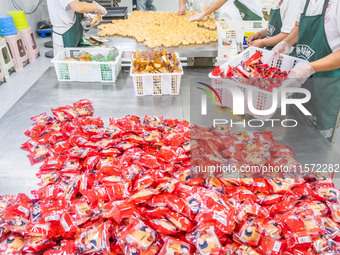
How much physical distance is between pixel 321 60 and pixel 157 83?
146cm

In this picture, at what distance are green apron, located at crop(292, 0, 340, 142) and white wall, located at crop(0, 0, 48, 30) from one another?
5.41 m

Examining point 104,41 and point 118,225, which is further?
point 104,41

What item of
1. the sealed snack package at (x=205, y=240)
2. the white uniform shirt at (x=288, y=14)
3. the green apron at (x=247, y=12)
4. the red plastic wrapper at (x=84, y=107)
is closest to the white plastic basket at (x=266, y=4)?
the green apron at (x=247, y=12)

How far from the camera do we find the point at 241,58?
273 centimetres

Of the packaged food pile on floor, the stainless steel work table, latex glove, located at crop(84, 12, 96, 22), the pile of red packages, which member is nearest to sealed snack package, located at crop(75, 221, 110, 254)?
the packaged food pile on floor

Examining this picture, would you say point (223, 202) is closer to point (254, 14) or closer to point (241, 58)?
point (241, 58)

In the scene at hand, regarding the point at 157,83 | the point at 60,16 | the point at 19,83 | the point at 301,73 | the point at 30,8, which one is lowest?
the point at 19,83

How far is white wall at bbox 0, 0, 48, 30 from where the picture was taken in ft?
18.3

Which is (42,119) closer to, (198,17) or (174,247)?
(174,247)

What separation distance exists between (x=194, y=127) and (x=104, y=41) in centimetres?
229

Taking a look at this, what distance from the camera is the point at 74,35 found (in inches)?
144

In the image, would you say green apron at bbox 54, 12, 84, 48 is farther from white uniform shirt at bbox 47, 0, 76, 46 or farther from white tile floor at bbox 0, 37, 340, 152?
white tile floor at bbox 0, 37, 340, 152

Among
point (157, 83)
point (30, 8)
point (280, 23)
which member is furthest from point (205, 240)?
point (30, 8)

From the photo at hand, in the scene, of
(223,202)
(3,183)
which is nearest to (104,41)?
(3,183)
